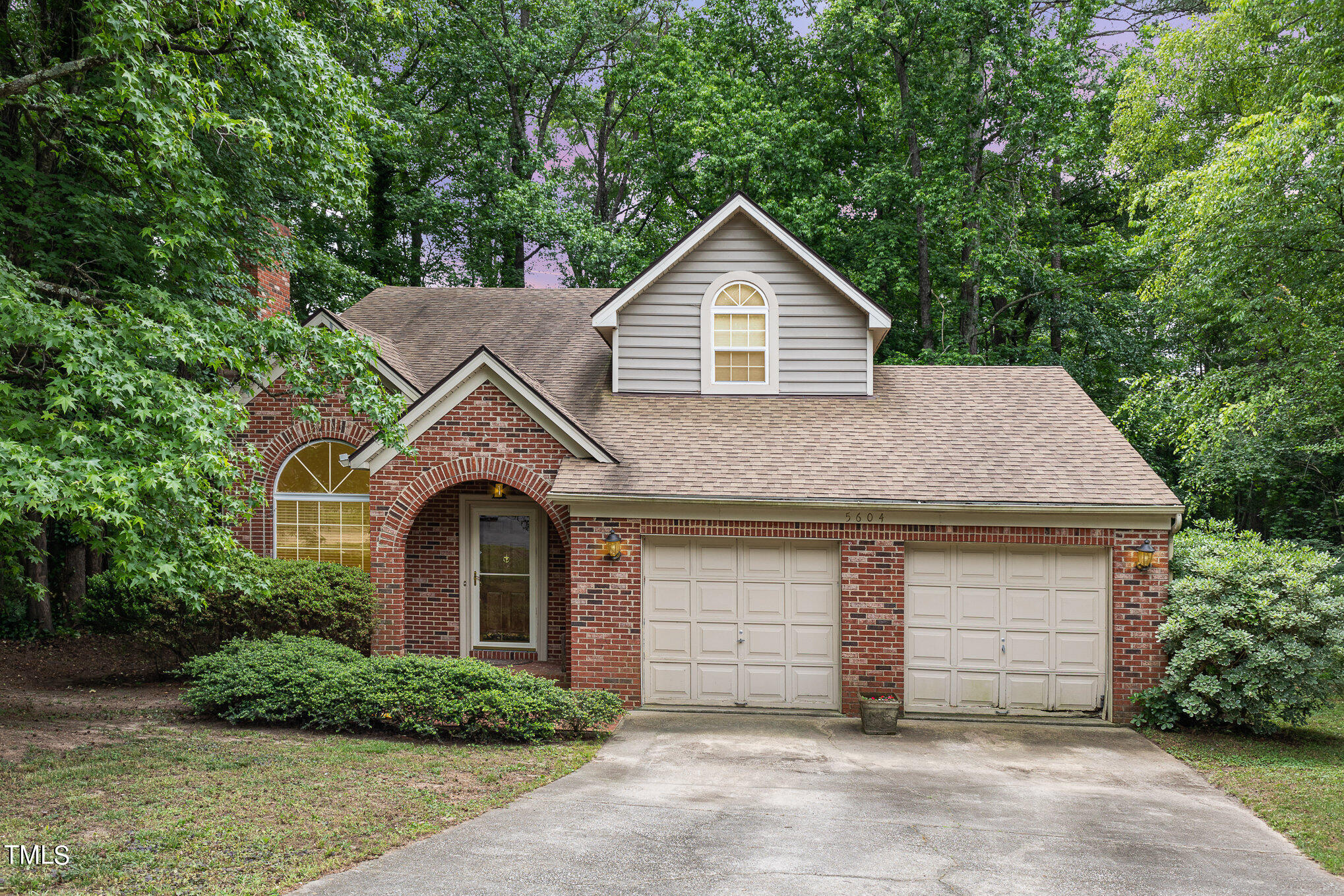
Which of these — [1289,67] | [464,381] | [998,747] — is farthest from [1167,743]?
[1289,67]

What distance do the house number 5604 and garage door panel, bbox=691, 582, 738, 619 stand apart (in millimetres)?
1763

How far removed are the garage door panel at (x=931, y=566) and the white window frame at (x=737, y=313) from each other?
3.59m

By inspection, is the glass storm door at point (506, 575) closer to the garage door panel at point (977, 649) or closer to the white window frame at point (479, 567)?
the white window frame at point (479, 567)

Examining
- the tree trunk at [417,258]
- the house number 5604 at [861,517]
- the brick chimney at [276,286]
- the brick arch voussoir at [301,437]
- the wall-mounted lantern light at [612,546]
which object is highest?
the tree trunk at [417,258]

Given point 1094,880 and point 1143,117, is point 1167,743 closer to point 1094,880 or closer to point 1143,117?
point 1094,880

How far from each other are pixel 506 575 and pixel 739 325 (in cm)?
542

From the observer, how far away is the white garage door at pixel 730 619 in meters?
10.8

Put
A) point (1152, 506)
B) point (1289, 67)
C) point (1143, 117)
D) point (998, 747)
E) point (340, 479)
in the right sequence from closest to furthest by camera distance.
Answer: point (998, 747) → point (1152, 506) → point (340, 479) → point (1289, 67) → point (1143, 117)

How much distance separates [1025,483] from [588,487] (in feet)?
18.7

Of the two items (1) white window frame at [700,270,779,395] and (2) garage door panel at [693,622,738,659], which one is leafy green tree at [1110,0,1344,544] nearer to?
(1) white window frame at [700,270,779,395]

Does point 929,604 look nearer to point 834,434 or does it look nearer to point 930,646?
point 930,646

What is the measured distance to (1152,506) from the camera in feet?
32.4

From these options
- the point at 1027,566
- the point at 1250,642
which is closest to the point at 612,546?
the point at 1027,566

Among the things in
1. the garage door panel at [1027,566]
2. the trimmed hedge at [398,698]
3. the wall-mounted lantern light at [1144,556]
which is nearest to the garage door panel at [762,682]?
the trimmed hedge at [398,698]
